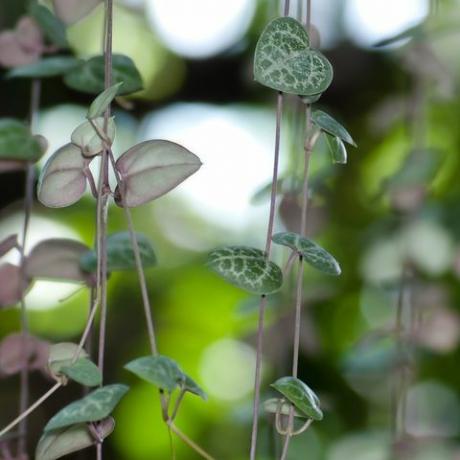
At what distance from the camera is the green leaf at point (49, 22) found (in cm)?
60

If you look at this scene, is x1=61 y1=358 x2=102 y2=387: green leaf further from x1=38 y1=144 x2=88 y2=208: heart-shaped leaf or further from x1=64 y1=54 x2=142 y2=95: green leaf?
x1=64 y1=54 x2=142 y2=95: green leaf

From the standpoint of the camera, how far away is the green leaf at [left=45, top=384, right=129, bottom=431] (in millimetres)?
376

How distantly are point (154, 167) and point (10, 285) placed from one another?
0.80 feet

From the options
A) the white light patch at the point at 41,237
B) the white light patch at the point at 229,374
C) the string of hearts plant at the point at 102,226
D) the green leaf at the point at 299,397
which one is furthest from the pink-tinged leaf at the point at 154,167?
the white light patch at the point at 229,374

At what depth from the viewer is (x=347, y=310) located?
1.42 metres

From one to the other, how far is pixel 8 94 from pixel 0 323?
16.2 inches

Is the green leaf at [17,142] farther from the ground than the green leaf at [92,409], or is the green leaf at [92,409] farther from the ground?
the green leaf at [17,142]

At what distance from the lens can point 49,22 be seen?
0.60 metres

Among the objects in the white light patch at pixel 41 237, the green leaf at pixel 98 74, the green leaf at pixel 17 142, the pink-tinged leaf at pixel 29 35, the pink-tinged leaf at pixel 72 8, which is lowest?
the green leaf at pixel 17 142

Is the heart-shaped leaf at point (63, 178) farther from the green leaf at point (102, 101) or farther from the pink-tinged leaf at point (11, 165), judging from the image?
the pink-tinged leaf at point (11, 165)

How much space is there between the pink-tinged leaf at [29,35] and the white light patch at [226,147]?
2.53 ft

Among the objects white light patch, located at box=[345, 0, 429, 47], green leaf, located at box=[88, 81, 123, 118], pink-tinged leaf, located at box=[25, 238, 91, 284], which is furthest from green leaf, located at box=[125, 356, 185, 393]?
white light patch, located at box=[345, 0, 429, 47]

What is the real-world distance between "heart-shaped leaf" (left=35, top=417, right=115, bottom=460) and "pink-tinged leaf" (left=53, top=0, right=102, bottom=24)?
0.90ft

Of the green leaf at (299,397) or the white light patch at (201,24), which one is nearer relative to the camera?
the green leaf at (299,397)
